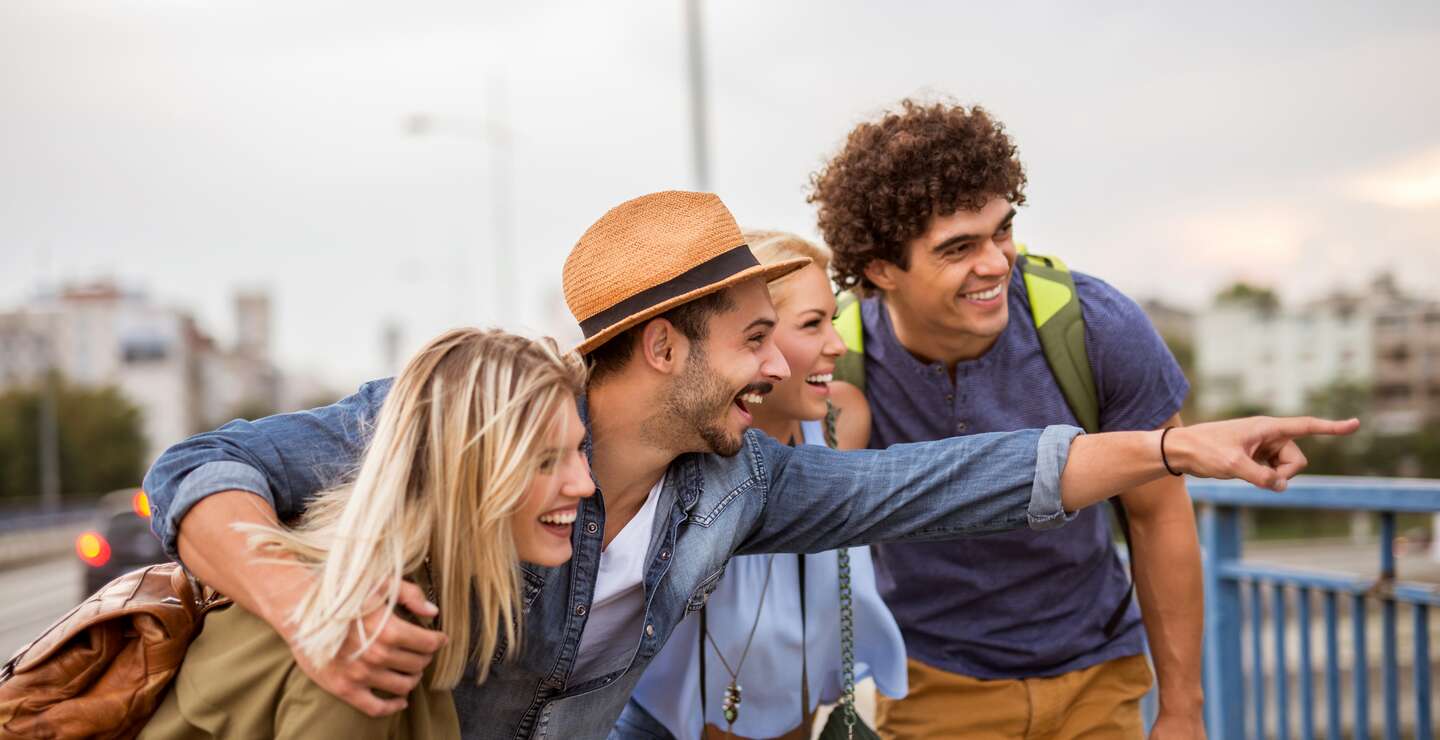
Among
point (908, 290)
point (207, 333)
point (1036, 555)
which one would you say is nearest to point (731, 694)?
point (1036, 555)

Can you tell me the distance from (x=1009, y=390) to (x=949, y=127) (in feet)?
2.34

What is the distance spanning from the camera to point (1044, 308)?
3242mm

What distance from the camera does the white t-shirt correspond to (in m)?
2.63

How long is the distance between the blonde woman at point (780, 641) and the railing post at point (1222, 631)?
1937 millimetres

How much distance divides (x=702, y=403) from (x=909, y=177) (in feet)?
3.39

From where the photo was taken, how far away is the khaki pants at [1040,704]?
A: 331 centimetres

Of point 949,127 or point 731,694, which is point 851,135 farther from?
point 731,694

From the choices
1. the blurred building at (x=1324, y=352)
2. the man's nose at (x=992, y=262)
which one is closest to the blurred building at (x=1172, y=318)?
the blurred building at (x=1324, y=352)

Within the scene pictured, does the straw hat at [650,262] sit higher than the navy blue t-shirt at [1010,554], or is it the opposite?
the straw hat at [650,262]

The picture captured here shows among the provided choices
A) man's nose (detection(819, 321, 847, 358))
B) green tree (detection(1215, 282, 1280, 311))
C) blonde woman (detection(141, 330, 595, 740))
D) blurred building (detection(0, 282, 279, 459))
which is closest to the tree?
blurred building (detection(0, 282, 279, 459))

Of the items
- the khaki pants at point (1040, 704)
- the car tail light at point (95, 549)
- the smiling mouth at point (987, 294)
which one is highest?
the smiling mouth at point (987, 294)

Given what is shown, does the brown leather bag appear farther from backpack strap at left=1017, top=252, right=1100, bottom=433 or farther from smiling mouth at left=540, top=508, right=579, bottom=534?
backpack strap at left=1017, top=252, right=1100, bottom=433

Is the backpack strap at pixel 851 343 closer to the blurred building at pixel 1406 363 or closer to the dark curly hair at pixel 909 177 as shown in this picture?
the dark curly hair at pixel 909 177

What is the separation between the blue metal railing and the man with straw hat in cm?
148
